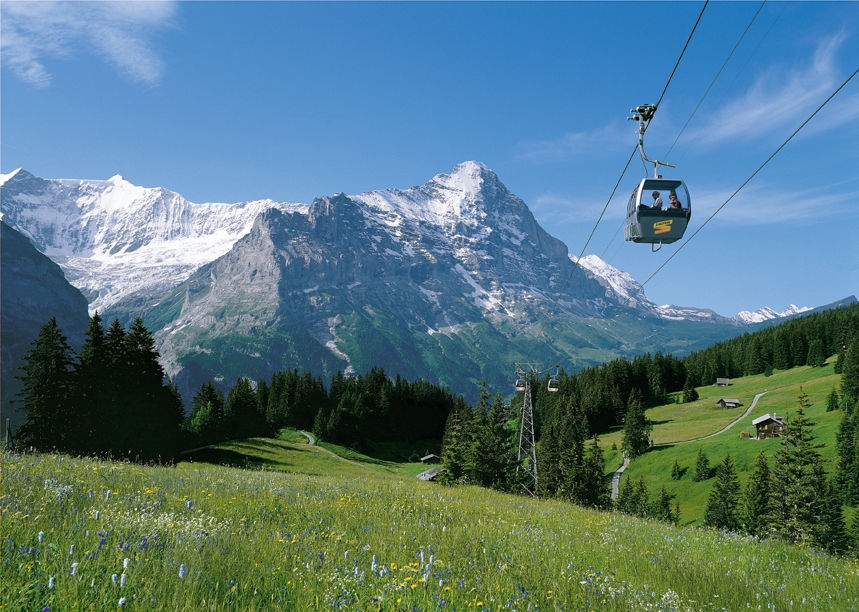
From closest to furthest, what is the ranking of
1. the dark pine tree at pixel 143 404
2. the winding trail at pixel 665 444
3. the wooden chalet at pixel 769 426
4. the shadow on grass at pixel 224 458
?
the dark pine tree at pixel 143 404 < the shadow on grass at pixel 224 458 < the wooden chalet at pixel 769 426 < the winding trail at pixel 665 444

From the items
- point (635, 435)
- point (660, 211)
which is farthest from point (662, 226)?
point (635, 435)

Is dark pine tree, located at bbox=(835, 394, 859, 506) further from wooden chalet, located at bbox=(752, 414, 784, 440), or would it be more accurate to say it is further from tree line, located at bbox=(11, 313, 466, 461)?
tree line, located at bbox=(11, 313, 466, 461)

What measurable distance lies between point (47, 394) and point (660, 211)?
50.9 m

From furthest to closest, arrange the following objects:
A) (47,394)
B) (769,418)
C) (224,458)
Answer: (769,418)
(224,458)
(47,394)

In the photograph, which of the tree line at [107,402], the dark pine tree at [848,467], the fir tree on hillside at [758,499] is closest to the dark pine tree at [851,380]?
the dark pine tree at [848,467]

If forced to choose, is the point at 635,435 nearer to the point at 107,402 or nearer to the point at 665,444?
the point at 665,444

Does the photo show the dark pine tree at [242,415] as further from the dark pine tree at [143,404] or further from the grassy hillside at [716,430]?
the grassy hillside at [716,430]

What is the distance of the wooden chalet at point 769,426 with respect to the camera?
107250mm

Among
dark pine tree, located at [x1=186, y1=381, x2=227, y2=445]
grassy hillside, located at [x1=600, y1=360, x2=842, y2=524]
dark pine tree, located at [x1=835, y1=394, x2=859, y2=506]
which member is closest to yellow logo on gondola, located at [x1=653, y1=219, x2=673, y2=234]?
grassy hillside, located at [x1=600, y1=360, x2=842, y2=524]

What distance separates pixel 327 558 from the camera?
18.2 ft

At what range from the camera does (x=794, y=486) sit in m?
64.1

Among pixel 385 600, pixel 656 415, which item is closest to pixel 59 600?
pixel 385 600

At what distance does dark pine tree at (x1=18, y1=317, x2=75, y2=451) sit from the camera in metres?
43.4

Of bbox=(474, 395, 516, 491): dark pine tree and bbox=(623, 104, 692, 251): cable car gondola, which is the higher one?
bbox=(623, 104, 692, 251): cable car gondola
